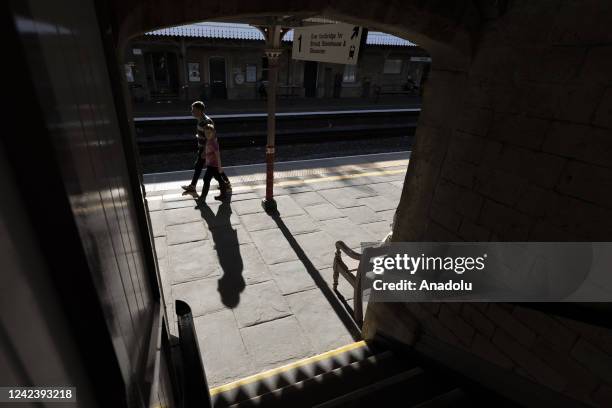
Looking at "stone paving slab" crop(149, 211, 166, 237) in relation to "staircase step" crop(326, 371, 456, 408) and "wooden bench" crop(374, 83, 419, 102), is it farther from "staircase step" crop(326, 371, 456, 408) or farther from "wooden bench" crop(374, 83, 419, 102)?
"wooden bench" crop(374, 83, 419, 102)

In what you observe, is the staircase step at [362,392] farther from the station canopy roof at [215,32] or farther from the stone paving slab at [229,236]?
the station canopy roof at [215,32]

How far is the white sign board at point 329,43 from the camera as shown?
158 inches

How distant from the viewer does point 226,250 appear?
16.8 ft

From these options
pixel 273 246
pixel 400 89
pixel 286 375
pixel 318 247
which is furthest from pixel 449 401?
pixel 400 89

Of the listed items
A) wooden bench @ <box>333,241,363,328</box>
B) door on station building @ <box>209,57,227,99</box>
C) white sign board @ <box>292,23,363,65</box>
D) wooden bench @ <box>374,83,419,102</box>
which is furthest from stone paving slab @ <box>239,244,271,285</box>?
wooden bench @ <box>374,83,419,102</box>

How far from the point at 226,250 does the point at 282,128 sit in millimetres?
8854

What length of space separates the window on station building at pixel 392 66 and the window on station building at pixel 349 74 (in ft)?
7.80

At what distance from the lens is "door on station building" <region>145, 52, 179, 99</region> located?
18.4 meters

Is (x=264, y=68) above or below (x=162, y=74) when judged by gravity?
above

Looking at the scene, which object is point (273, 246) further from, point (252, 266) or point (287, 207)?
point (287, 207)

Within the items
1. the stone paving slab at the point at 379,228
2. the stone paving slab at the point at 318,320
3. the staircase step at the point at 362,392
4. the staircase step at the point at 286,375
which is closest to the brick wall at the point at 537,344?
the staircase step at the point at 362,392

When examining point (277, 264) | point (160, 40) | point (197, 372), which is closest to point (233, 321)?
point (277, 264)

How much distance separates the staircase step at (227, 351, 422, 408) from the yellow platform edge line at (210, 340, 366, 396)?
27cm

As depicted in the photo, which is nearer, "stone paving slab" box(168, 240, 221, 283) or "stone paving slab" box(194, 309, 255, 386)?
"stone paving slab" box(194, 309, 255, 386)
